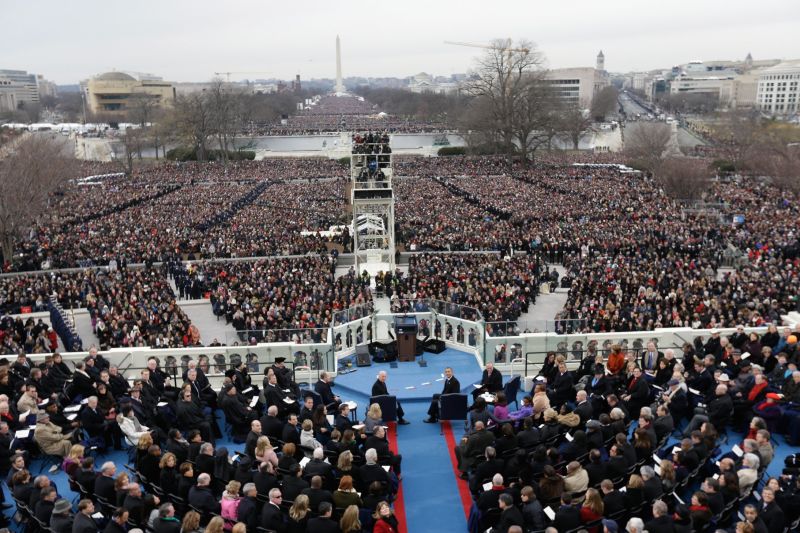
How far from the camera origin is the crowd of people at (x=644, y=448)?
788 cm

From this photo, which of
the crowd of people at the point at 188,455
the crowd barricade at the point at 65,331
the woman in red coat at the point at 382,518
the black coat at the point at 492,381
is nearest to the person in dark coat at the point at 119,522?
the crowd of people at the point at 188,455

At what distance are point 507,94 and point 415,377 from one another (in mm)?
62277

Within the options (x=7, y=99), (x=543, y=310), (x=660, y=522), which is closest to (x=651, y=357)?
(x=660, y=522)

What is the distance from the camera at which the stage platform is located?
1372 centimetres

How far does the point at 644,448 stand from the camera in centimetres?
922

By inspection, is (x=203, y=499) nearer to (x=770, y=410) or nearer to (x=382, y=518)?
(x=382, y=518)

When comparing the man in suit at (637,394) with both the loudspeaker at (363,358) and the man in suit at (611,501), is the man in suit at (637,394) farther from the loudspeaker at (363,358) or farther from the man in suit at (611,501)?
the loudspeaker at (363,358)

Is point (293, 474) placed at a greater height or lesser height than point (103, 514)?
greater

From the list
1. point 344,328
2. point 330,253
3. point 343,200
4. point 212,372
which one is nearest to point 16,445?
point 212,372

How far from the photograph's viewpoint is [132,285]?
25203mm

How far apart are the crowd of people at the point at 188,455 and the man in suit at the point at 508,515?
4.53 feet

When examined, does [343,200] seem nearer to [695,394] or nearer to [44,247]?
[44,247]

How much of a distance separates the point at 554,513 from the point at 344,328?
864cm

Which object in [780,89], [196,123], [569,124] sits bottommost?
[569,124]
